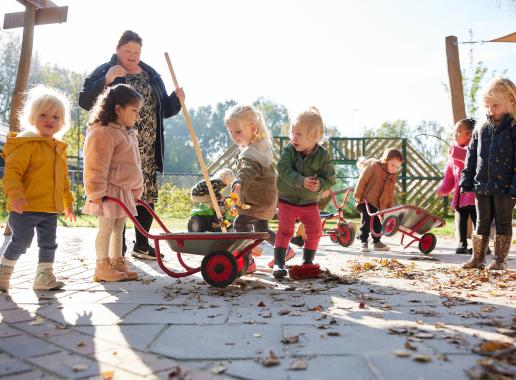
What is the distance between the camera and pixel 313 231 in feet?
12.9

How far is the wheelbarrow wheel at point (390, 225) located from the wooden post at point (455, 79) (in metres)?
2.37

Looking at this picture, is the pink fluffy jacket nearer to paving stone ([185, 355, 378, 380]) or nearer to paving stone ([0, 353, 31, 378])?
paving stone ([185, 355, 378, 380])

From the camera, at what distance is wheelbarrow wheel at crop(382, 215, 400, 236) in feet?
19.1

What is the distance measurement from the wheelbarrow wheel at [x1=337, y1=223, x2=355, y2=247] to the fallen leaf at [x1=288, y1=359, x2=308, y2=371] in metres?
4.97

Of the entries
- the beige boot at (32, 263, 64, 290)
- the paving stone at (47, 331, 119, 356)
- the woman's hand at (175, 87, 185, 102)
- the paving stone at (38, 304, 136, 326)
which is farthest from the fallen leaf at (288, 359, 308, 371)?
the woman's hand at (175, 87, 185, 102)

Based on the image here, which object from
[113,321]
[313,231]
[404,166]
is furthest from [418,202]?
[113,321]

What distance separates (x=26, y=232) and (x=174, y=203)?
35.9 ft

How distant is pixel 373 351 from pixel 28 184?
7.68ft

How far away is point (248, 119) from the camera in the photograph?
3.95m

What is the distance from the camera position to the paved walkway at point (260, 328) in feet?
5.63

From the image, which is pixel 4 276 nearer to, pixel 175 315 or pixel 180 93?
pixel 175 315

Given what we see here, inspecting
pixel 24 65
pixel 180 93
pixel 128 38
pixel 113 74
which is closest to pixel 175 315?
pixel 180 93

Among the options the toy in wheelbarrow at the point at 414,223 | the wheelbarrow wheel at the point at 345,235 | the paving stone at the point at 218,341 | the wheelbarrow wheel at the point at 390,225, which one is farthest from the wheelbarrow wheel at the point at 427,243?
the paving stone at the point at 218,341

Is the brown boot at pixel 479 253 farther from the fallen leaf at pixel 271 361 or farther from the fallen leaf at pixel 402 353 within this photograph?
the fallen leaf at pixel 271 361
